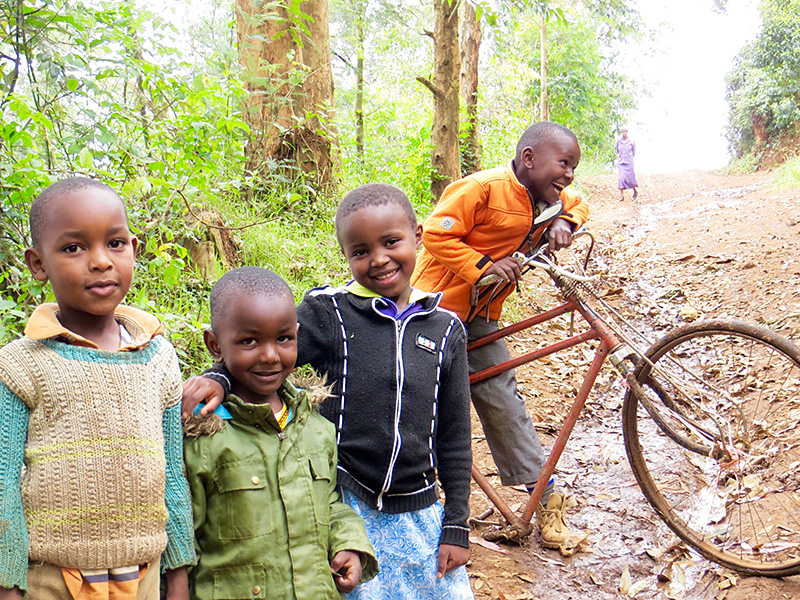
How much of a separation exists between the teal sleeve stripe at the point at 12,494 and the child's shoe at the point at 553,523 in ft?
8.52

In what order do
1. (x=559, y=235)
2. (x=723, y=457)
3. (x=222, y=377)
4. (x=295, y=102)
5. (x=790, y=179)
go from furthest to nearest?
1. (x=790, y=179)
2. (x=295, y=102)
3. (x=559, y=235)
4. (x=723, y=457)
5. (x=222, y=377)

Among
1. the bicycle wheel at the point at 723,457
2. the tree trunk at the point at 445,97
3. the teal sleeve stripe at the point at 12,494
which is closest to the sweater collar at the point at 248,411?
the teal sleeve stripe at the point at 12,494

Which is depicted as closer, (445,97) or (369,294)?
(369,294)

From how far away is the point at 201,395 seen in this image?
1.69m

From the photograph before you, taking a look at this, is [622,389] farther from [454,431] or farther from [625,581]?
[454,431]

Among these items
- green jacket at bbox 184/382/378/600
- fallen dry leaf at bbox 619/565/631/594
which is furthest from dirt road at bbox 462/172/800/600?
green jacket at bbox 184/382/378/600

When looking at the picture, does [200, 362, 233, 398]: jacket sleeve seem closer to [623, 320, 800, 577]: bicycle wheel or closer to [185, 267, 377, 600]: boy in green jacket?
[185, 267, 377, 600]: boy in green jacket

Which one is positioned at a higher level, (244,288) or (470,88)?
(470,88)

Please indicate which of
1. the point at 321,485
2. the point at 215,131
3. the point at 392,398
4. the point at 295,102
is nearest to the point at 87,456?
the point at 321,485

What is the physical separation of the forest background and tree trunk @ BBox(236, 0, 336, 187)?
0.7 inches

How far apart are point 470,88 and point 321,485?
28.1ft

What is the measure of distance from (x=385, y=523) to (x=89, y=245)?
1242 millimetres

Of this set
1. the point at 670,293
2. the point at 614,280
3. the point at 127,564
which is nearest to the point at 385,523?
the point at 127,564

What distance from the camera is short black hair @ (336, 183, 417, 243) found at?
Result: 6.89ft
